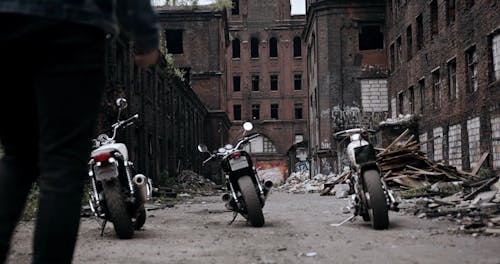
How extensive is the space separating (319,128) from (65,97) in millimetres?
36530

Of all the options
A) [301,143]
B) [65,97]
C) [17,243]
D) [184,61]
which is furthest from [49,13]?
[301,143]

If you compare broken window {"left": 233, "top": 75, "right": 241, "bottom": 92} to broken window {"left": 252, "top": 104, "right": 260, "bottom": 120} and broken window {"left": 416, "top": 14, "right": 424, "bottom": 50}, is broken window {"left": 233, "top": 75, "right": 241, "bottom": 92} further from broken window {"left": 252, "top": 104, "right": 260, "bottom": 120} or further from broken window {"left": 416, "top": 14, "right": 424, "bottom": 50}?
broken window {"left": 416, "top": 14, "right": 424, "bottom": 50}

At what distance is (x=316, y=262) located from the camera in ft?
15.7

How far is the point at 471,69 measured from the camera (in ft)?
69.6

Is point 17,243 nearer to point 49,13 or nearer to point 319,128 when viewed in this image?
point 49,13

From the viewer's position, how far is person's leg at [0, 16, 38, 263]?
2.19m

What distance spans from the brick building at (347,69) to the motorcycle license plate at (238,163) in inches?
1108

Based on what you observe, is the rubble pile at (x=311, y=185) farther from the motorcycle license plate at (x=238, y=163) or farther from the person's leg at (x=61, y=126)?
the person's leg at (x=61, y=126)

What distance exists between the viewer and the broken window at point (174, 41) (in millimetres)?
43000

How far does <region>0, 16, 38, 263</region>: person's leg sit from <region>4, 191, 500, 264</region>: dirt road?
8.44ft

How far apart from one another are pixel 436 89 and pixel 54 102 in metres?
24.9

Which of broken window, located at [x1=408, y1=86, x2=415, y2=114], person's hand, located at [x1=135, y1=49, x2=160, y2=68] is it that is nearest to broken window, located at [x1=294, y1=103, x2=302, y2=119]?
broken window, located at [x1=408, y1=86, x2=415, y2=114]

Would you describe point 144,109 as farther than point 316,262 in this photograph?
Yes

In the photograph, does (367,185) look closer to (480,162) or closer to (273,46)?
(480,162)
